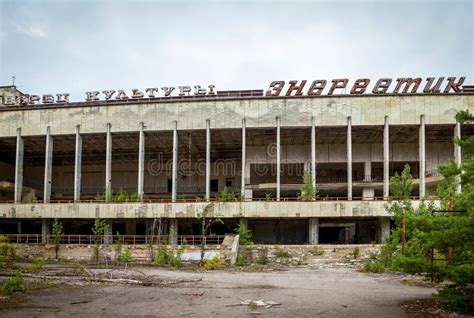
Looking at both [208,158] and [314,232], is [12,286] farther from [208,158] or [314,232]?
[314,232]

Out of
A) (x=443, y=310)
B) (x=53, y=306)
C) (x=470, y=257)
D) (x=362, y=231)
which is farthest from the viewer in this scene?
(x=362, y=231)

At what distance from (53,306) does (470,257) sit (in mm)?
12446

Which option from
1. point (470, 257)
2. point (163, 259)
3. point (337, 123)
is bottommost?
point (163, 259)

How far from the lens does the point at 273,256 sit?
3253 centimetres

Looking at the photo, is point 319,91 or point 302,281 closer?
point 302,281

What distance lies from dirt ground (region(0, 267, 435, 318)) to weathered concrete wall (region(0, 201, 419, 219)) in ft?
55.1

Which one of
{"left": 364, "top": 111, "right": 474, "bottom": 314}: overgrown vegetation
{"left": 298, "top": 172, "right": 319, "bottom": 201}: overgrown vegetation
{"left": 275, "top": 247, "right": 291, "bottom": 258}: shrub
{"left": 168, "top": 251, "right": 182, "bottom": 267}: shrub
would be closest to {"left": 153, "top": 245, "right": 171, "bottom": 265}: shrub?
{"left": 168, "top": 251, "right": 182, "bottom": 267}: shrub

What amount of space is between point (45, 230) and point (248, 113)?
74.1 ft

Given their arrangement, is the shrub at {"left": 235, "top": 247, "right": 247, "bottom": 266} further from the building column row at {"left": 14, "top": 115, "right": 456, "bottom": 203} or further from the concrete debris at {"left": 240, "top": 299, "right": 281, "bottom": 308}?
the concrete debris at {"left": 240, "top": 299, "right": 281, "bottom": 308}

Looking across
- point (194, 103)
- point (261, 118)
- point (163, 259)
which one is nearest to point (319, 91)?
point (261, 118)

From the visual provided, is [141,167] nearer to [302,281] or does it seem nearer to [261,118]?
[261,118]

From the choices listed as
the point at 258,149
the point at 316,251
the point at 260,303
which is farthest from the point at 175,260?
the point at 258,149

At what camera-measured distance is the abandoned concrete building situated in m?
39.5

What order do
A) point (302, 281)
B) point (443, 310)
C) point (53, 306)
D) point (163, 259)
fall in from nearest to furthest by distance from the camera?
point (443, 310)
point (53, 306)
point (302, 281)
point (163, 259)
